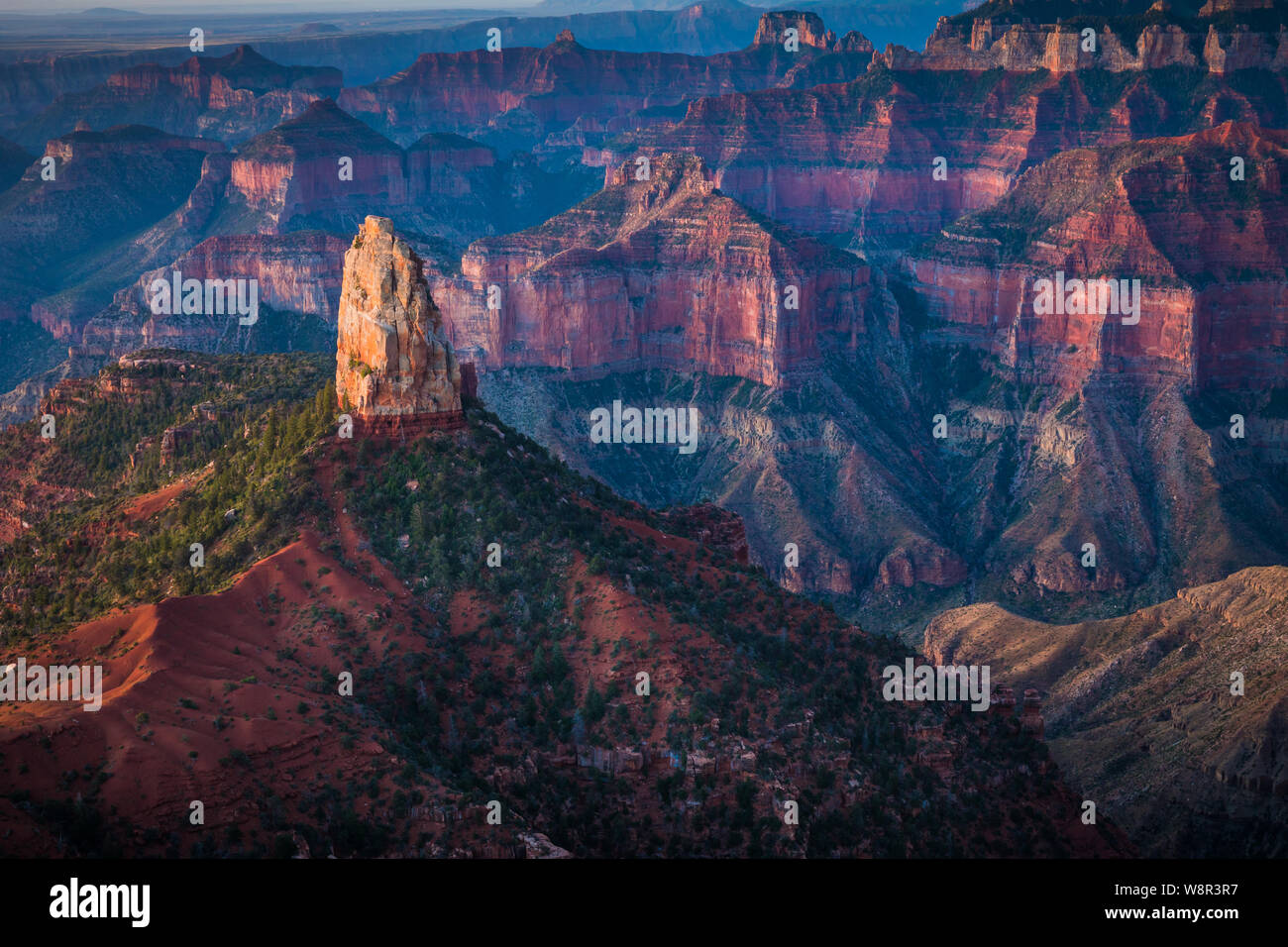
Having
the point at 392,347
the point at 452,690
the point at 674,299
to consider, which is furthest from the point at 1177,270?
the point at 452,690

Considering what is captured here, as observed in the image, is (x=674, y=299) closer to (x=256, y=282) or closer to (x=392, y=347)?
(x=256, y=282)

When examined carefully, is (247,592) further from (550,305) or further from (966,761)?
(550,305)

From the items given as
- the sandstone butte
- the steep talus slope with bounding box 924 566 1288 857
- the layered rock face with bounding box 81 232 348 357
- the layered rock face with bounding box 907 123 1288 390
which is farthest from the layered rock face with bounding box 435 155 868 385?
the sandstone butte

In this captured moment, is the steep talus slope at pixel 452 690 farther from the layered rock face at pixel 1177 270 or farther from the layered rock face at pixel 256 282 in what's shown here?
the layered rock face at pixel 256 282

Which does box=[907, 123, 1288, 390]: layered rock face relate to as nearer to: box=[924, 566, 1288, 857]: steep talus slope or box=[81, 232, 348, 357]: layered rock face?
box=[924, 566, 1288, 857]: steep talus slope

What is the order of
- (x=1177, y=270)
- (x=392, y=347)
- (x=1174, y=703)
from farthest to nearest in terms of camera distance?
1. (x=1177, y=270)
2. (x=1174, y=703)
3. (x=392, y=347)

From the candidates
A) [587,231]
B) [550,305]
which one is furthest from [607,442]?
[587,231]
